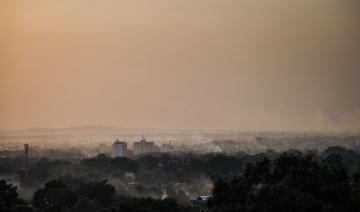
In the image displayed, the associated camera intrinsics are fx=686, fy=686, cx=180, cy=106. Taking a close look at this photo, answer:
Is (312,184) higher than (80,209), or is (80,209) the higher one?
(312,184)

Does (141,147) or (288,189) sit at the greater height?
(288,189)

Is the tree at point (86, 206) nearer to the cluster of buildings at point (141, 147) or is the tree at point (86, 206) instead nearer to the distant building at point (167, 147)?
the cluster of buildings at point (141, 147)

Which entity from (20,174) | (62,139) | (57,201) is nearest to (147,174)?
(20,174)

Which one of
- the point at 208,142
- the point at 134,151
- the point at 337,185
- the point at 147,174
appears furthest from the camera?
the point at 134,151

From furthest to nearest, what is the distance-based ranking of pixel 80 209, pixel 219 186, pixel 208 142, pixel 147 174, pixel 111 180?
1. pixel 208 142
2. pixel 147 174
3. pixel 111 180
4. pixel 80 209
5. pixel 219 186

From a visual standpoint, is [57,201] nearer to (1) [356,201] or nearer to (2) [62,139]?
(1) [356,201]

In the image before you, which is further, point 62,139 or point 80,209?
point 62,139

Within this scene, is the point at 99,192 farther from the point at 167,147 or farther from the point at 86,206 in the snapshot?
the point at 167,147

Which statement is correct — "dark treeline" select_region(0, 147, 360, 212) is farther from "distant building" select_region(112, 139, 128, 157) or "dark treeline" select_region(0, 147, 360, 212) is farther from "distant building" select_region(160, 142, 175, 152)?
"distant building" select_region(160, 142, 175, 152)

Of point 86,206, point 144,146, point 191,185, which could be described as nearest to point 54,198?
point 86,206
